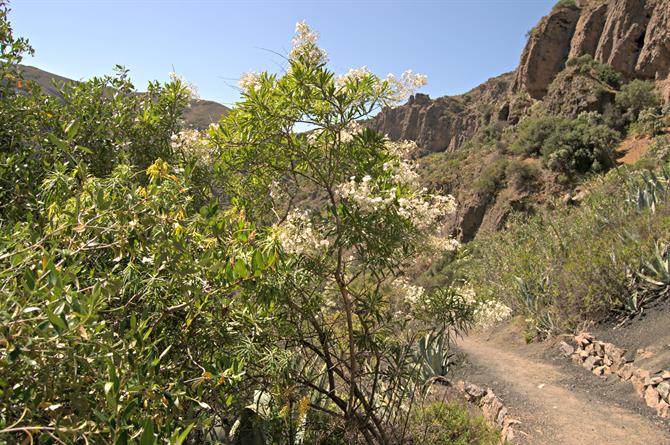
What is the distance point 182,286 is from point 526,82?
3803 cm

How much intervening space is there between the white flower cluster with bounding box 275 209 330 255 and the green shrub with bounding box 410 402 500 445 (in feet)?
9.14

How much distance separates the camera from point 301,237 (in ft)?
8.66

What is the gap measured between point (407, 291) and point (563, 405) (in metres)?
4.18

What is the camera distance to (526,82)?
112ft

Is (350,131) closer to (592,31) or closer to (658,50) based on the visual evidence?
(658,50)

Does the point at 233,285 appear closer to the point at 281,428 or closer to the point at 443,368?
the point at 281,428

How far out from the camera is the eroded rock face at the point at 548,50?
3319 centimetres

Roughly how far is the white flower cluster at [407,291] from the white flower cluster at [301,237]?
43.7 inches

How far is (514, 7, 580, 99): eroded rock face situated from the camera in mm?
33188

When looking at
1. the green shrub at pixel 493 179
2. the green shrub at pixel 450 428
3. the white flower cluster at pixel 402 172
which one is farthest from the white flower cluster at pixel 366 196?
the green shrub at pixel 493 179

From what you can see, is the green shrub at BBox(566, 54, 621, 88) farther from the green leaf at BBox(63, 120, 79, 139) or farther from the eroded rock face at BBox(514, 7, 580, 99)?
the green leaf at BBox(63, 120, 79, 139)

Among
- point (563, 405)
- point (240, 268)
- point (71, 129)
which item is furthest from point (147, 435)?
point (563, 405)

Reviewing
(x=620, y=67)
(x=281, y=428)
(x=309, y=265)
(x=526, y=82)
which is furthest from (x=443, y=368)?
(x=526, y=82)

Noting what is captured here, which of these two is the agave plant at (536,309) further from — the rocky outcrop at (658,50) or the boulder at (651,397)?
the rocky outcrop at (658,50)
